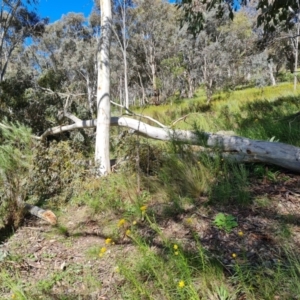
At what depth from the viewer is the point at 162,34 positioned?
2752 cm

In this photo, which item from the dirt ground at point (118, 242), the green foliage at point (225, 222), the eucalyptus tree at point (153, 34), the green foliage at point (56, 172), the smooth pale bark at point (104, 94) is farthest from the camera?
the eucalyptus tree at point (153, 34)

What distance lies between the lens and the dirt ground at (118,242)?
2133mm

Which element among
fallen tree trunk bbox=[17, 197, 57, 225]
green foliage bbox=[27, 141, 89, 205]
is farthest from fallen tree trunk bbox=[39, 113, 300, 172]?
fallen tree trunk bbox=[17, 197, 57, 225]

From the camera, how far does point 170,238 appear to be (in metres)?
2.47

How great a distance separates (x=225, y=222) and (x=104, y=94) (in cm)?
294

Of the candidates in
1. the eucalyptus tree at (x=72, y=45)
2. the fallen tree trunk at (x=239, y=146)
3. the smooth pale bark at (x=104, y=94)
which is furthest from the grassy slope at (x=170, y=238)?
the eucalyptus tree at (x=72, y=45)

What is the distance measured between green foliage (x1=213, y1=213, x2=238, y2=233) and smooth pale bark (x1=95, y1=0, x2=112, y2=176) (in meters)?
2.30

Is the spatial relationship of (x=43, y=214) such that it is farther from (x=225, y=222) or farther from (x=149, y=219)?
(x=225, y=222)

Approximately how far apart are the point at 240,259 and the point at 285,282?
1.27 ft

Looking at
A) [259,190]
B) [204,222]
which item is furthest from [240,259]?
[259,190]

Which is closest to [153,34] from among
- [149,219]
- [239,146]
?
[239,146]

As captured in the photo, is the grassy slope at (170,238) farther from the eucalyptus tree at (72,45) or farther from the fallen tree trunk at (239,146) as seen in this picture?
the eucalyptus tree at (72,45)

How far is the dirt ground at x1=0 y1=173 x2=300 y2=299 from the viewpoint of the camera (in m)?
2.13

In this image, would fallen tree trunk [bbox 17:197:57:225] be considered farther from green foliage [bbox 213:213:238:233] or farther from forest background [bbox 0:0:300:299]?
green foliage [bbox 213:213:238:233]
